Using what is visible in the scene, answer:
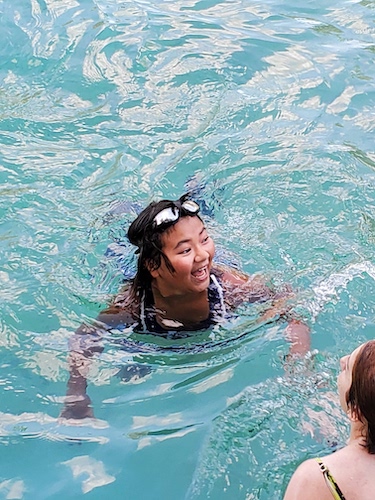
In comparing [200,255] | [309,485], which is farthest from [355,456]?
[200,255]

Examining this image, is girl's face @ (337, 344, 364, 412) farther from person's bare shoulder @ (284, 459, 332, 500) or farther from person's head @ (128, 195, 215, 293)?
person's head @ (128, 195, 215, 293)

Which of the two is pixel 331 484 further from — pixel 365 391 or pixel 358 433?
pixel 365 391

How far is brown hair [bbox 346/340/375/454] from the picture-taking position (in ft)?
8.02

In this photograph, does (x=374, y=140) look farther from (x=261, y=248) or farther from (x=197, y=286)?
(x=197, y=286)

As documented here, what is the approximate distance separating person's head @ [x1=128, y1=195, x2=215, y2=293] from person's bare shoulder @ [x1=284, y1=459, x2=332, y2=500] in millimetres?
1598

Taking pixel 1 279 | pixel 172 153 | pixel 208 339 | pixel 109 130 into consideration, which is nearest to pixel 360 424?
pixel 208 339

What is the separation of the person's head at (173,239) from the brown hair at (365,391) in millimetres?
1623

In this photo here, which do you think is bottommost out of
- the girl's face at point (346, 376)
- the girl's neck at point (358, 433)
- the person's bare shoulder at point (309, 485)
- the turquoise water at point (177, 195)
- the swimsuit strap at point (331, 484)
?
the turquoise water at point (177, 195)

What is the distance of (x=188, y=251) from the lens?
404 cm

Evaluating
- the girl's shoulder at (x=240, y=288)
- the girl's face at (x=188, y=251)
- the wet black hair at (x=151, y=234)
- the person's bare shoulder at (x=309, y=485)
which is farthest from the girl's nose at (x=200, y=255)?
the person's bare shoulder at (x=309, y=485)

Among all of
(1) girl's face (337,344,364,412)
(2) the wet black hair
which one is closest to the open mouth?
(2) the wet black hair

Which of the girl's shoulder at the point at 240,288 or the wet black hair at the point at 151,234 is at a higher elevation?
the wet black hair at the point at 151,234

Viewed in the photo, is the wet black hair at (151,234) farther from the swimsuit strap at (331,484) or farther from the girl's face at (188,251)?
the swimsuit strap at (331,484)

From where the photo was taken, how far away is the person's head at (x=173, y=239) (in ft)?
13.2
